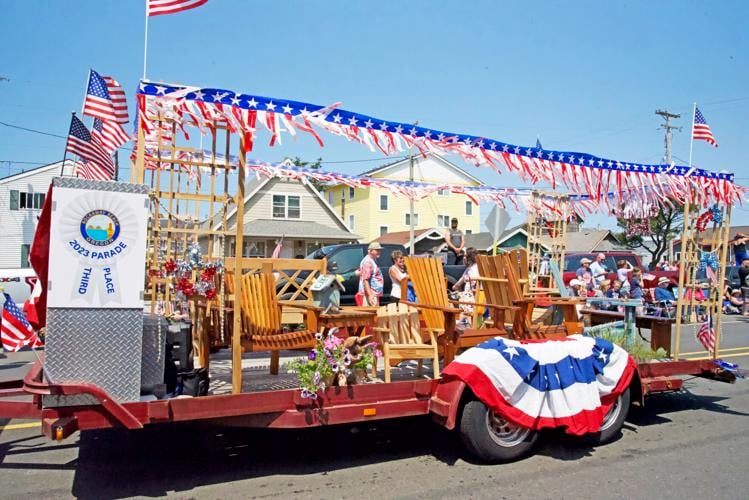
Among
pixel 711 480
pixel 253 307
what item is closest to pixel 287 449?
pixel 253 307

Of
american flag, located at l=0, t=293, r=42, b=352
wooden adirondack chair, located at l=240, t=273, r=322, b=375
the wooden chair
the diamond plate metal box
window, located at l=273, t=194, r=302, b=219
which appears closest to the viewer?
the diamond plate metal box

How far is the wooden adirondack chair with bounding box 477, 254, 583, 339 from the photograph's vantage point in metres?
6.38

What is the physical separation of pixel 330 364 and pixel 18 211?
114 ft

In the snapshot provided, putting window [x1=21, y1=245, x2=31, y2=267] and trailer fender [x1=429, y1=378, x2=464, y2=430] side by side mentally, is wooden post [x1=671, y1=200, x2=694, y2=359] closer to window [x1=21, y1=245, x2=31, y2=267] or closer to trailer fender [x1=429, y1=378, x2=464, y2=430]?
trailer fender [x1=429, y1=378, x2=464, y2=430]

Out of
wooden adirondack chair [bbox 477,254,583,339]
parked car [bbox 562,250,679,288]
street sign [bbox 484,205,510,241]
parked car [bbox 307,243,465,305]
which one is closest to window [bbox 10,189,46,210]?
parked car [bbox 307,243,465,305]

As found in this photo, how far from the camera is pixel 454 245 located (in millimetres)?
14789

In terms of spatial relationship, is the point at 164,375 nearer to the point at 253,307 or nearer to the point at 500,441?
the point at 253,307

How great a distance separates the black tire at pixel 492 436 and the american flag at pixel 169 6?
468cm

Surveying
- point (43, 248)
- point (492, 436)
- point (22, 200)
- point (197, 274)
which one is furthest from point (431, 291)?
point (22, 200)

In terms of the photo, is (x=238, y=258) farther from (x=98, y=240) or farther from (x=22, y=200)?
(x=22, y=200)

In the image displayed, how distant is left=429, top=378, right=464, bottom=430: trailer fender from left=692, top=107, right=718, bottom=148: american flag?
4927 mm

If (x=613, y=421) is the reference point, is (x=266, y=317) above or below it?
above

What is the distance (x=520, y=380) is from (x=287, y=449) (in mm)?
2126

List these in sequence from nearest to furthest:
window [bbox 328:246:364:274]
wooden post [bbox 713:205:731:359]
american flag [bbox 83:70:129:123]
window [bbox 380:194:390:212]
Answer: wooden post [bbox 713:205:731:359] → american flag [bbox 83:70:129:123] → window [bbox 328:246:364:274] → window [bbox 380:194:390:212]
